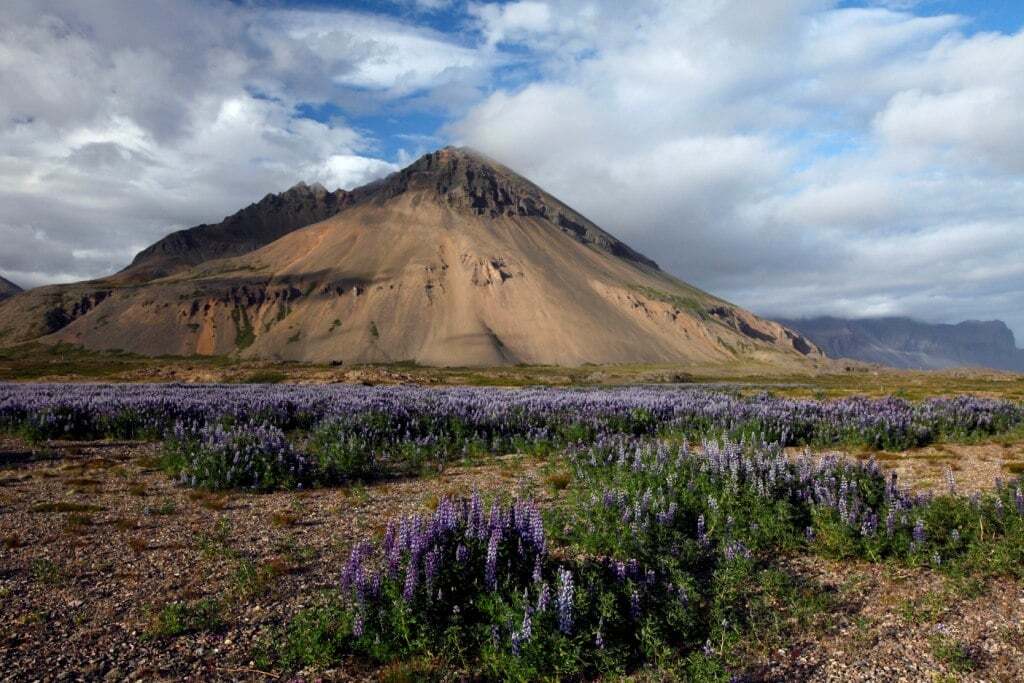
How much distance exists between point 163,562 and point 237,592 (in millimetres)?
1566

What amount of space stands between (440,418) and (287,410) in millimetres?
5498

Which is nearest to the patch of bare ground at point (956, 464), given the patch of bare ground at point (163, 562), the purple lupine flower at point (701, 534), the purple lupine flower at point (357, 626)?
the purple lupine flower at point (701, 534)

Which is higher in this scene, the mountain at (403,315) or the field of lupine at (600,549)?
A: the mountain at (403,315)

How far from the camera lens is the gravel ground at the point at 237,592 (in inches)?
202

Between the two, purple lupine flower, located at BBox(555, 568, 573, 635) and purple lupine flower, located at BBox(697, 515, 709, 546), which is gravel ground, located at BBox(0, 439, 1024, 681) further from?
purple lupine flower, located at BBox(555, 568, 573, 635)

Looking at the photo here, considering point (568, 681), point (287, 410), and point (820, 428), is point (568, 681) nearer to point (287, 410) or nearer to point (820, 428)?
point (820, 428)

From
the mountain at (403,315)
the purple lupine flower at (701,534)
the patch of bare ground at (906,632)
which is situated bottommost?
the patch of bare ground at (906,632)

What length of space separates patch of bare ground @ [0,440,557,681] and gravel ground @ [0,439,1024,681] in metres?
0.02

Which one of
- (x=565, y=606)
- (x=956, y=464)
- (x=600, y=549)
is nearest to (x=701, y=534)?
(x=600, y=549)

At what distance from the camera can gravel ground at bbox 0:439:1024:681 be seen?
16.9 ft

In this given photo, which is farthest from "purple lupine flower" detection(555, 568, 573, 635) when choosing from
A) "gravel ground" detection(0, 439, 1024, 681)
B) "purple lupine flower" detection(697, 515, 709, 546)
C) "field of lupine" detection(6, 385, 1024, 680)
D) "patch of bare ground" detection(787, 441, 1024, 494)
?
"patch of bare ground" detection(787, 441, 1024, 494)

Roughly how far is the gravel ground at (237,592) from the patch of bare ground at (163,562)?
2 centimetres

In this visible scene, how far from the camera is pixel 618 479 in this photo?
967 centimetres

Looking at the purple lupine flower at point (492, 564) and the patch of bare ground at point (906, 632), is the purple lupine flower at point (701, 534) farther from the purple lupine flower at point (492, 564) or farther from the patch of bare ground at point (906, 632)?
the purple lupine flower at point (492, 564)
